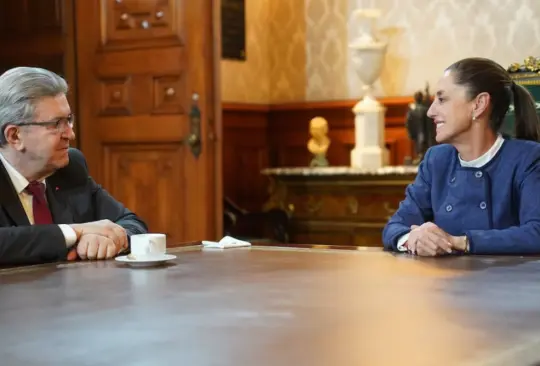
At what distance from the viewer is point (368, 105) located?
194 inches

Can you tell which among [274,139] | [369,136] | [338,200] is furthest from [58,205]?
[274,139]

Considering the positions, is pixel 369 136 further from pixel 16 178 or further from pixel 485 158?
pixel 16 178

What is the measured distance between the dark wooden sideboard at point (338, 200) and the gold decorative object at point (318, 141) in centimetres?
29

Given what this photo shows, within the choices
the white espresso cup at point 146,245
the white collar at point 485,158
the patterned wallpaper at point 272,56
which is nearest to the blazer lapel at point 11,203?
the white espresso cup at point 146,245

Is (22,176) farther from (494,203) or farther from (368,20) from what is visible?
(368,20)

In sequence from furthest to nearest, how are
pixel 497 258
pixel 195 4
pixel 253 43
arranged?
1. pixel 253 43
2. pixel 195 4
3. pixel 497 258

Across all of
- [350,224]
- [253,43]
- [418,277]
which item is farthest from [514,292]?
[253,43]

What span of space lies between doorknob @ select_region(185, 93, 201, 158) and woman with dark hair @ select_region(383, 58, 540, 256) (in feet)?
5.67

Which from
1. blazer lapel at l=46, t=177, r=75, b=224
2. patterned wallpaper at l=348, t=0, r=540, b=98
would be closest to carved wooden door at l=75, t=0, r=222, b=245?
patterned wallpaper at l=348, t=0, r=540, b=98

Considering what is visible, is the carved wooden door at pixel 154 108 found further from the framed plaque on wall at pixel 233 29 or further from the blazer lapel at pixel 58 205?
the blazer lapel at pixel 58 205

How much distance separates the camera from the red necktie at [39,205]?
2.49m

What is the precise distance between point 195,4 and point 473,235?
92.2 inches

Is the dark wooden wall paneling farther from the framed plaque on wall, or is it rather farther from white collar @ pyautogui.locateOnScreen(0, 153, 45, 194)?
white collar @ pyautogui.locateOnScreen(0, 153, 45, 194)

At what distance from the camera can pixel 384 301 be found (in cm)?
155
